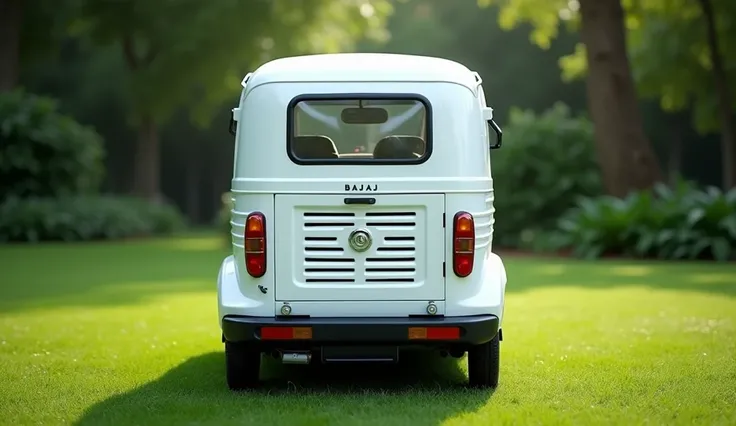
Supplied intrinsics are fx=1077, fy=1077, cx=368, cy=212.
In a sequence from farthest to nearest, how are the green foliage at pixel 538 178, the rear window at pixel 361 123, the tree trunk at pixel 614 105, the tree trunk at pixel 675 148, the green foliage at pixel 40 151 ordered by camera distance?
the tree trunk at pixel 675 148, the green foliage at pixel 40 151, the green foliage at pixel 538 178, the tree trunk at pixel 614 105, the rear window at pixel 361 123

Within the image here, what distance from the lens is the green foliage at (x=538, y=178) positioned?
2314 centimetres

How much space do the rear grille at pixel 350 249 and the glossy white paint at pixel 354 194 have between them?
0.02 m

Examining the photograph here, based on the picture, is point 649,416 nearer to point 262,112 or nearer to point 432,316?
point 432,316

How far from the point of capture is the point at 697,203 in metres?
19.2

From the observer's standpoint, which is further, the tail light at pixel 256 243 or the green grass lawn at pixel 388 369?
the tail light at pixel 256 243

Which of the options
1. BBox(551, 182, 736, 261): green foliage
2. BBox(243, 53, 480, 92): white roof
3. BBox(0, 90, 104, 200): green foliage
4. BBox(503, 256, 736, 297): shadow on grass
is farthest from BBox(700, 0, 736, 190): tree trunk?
BBox(243, 53, 480, 92): white roof

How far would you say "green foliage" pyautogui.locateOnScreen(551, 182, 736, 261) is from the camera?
1866 centimetres

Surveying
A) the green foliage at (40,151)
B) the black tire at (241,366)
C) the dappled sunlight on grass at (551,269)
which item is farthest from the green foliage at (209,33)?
the black tire at (241,366)

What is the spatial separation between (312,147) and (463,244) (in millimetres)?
1215

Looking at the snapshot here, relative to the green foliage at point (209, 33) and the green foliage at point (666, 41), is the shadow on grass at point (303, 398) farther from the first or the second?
the green foliage at point (209, 33)

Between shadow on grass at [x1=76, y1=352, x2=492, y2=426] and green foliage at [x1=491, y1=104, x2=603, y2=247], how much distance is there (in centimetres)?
1481

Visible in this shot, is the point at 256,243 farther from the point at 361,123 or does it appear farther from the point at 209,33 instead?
the point at 209,33

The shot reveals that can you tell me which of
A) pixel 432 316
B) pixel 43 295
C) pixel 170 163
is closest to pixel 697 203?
pixel 43 295

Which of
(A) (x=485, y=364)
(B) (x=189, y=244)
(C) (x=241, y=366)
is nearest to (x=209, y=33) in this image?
(B) (x=189, y=244)
